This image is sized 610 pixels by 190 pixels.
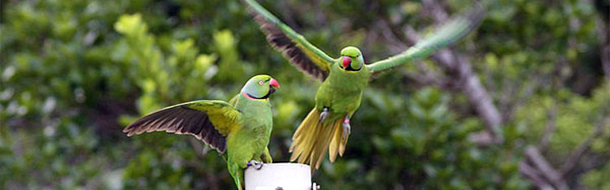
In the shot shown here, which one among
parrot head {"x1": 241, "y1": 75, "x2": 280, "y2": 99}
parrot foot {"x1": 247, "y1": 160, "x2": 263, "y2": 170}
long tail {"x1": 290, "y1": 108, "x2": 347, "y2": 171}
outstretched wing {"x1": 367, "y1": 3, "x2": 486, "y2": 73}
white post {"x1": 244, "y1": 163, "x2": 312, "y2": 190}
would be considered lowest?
white post {"x1": 244, "y1": 163, "x2": 312, "y2": 190}

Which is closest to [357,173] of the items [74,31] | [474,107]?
[474,107]

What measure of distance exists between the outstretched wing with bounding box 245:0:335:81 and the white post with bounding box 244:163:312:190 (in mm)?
Result: 1047

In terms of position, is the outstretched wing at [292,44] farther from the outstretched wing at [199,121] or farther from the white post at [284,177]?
the white post at [284,177]

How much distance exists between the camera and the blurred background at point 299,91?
22.5 feet

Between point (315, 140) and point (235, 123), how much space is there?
0.41 m

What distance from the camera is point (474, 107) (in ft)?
27.2

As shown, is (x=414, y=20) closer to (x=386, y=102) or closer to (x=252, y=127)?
(x=386, y=102)

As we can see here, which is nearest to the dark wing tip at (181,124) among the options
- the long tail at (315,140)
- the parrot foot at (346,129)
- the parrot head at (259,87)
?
the parrot head at (259,87)

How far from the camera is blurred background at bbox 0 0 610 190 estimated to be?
6.86 meters

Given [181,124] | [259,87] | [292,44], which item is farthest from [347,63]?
[181,124]

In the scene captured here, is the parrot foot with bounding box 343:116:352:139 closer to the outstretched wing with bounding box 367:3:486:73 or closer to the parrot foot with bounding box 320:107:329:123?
the parrot foot with bounding box 320:107:329:123

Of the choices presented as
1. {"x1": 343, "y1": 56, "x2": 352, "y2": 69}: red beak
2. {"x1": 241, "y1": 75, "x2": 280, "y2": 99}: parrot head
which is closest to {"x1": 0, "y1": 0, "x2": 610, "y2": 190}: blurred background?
{"x1": 343, "y1": 56, "x2": 352, "y2": 69}: red beak

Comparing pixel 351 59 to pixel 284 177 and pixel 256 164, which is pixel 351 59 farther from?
pixel 284 177

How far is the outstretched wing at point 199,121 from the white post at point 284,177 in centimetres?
42
